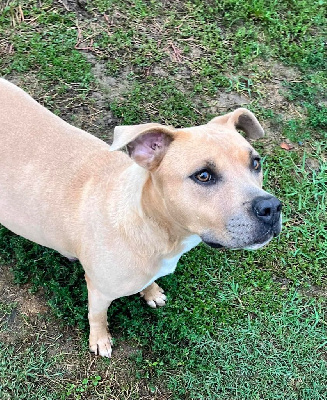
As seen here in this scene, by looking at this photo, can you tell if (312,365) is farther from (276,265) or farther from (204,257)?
(204,257)

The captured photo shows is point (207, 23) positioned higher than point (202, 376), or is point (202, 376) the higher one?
point (207, 23)

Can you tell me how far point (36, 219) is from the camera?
3.61 m

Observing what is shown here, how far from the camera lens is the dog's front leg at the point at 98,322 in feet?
12.1

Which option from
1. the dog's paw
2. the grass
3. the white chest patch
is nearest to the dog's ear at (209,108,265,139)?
the white chest patch

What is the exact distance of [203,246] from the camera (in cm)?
479

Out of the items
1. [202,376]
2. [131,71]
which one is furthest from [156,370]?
[131,71]

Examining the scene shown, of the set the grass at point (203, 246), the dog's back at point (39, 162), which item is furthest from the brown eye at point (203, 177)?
the grass at point (203, 246)

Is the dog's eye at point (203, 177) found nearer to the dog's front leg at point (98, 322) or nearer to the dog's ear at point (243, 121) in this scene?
the dog's ear at point (243, 121)

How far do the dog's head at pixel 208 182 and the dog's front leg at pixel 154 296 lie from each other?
161cm

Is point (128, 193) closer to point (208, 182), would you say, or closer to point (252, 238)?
point (208, 182)

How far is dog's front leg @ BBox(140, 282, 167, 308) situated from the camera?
4352 millimetres

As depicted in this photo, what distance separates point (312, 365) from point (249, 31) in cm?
426

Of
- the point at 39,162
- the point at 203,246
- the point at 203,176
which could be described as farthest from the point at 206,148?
the point at 203,246

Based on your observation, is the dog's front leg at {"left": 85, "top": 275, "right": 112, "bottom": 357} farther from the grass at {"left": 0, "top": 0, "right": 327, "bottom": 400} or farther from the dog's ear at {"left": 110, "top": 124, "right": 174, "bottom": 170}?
the dog's ear at {"left": 110, "top": 124, "right": 174, "bottom": 170}
